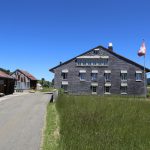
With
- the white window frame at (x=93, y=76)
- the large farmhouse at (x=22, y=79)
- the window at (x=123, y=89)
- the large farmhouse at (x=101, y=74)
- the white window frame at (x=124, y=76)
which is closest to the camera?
the large farmhouse at (x=101, y=74)

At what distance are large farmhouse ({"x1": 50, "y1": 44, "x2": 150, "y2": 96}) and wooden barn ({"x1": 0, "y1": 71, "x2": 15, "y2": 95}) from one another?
1168 cm

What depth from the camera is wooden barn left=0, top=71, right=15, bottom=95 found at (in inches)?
1620

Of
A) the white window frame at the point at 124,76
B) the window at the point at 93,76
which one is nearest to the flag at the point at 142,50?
the white window frame at the point at 124,76

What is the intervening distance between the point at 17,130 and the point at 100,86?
4331 cm

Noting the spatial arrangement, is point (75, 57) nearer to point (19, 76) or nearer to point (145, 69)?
point (145, 69)

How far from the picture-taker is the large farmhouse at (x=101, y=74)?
→ 5488cm

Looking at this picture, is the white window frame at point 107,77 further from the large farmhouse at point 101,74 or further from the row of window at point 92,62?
the row of window at point 92,62

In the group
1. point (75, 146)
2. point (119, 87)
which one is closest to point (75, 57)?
point (119, 87)

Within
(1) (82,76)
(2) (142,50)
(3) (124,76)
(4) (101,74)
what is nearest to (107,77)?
(4) (101,74)

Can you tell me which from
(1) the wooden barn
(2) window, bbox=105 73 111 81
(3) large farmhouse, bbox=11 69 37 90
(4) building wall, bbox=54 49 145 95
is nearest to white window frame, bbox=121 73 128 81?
(4) building wall, bbox=54 49 145 95

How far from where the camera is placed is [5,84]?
43750 millimetres

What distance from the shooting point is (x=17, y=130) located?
1293 cm

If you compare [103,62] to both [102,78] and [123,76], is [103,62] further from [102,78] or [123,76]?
[123,76]

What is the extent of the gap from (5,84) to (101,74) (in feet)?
63.5
